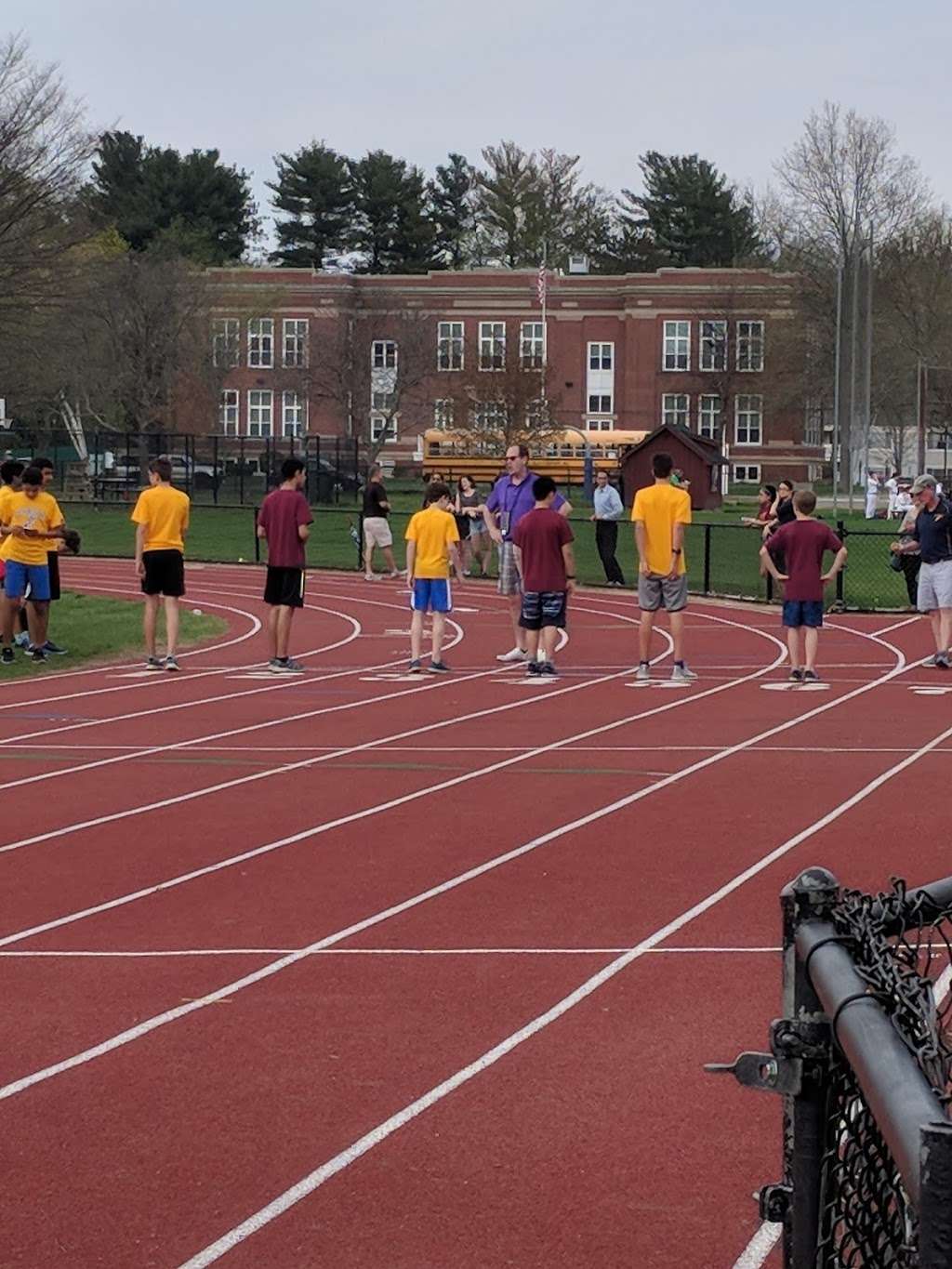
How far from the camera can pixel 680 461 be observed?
62.3 meters

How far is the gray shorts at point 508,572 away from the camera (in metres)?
18.8

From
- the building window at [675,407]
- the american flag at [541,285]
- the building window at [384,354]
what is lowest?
the building window at [675,407]

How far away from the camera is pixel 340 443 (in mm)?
66875

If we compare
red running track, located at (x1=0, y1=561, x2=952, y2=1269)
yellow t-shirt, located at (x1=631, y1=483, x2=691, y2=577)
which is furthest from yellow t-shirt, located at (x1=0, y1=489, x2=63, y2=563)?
yellow t-shirt, located at (x1=631, y1=483, x2=691, y2=577)

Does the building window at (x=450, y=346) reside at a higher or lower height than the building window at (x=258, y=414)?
higher

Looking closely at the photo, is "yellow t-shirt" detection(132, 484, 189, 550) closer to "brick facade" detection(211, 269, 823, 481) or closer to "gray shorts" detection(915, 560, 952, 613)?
"gray shorts" detection(915, 560, 952, 613)

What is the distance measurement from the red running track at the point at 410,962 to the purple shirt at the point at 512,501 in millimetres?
3355

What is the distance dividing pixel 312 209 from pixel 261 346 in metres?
20.5

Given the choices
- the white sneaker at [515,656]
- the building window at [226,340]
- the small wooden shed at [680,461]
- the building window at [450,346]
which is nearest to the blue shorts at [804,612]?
the white sneaker at [515,656]

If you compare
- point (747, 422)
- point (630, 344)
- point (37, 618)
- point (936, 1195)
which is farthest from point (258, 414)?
point (936, 1195)

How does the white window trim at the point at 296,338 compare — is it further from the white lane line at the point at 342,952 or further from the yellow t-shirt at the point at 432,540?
the white lane line at the point at 342,952

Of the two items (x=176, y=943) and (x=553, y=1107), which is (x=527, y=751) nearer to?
(x=176, y=943)

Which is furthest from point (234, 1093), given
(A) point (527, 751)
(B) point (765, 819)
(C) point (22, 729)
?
(C) point (22, 729)

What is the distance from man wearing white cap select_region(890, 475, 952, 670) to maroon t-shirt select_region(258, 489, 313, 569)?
560 centimetres
